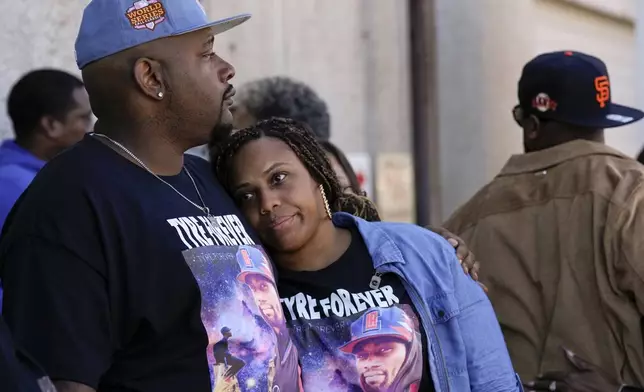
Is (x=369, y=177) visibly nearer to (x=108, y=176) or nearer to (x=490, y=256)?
(x=490, y=256)

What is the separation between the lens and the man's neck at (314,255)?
2.80 metres

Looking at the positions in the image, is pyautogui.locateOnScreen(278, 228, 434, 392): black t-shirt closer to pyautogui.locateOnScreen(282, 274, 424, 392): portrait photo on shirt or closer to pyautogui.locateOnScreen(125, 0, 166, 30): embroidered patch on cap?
pyautogui.locateOnScreen(282, 274, 424, 392): portrait photo on shirt

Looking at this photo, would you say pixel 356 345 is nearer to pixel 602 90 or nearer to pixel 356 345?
pixel 356 345

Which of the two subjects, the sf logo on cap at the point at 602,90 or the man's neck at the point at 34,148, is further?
the man's neck at the point at 34,148

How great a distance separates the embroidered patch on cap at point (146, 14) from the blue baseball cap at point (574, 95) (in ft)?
5.59

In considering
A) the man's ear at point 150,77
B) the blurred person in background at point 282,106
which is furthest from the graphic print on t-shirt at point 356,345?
the blurred person in background at point 282,106

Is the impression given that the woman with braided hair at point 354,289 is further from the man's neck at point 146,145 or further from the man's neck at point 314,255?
the man's neck at point 146,145

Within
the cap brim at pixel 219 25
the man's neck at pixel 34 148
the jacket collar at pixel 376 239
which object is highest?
the cap brim at pixel 219 25

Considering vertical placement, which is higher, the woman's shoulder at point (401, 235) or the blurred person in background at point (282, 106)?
the blurred person in background at point (282, 106)

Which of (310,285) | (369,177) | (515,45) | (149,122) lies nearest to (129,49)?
(149,122)

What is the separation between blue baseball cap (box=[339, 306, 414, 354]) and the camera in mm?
2623

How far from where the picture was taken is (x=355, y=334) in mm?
2627

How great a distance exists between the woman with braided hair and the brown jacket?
0.69m

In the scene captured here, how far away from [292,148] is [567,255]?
115 cm
